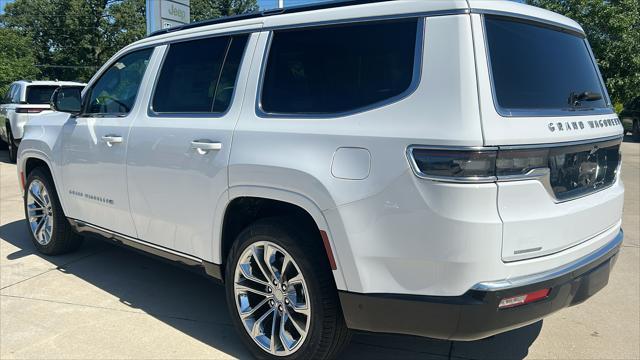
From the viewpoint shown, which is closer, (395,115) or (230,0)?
(395,115)

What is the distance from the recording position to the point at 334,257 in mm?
2643

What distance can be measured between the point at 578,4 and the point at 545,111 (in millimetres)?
19679

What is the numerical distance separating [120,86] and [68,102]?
59 cm

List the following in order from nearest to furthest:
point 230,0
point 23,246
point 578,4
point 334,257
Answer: point 334,257 < point 23,246 < point 578,4 < point 230,0

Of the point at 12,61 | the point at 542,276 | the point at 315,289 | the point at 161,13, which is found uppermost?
the point at 161,13

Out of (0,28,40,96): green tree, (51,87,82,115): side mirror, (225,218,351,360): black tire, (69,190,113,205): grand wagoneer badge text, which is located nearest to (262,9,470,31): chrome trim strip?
(225,218,351,360): black tire

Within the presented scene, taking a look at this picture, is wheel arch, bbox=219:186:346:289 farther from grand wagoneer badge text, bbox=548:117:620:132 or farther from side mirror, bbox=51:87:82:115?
side mirror, bbox=51:87:82:115

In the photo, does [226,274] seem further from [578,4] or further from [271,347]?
[578,4]

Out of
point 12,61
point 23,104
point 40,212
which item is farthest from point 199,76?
point 12,61

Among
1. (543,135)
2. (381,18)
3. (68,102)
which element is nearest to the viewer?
(543,135)

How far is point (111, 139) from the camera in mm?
3969

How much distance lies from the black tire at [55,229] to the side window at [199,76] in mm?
1834

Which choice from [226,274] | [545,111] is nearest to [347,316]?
[226,274]

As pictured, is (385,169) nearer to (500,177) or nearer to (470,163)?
(470,163)
